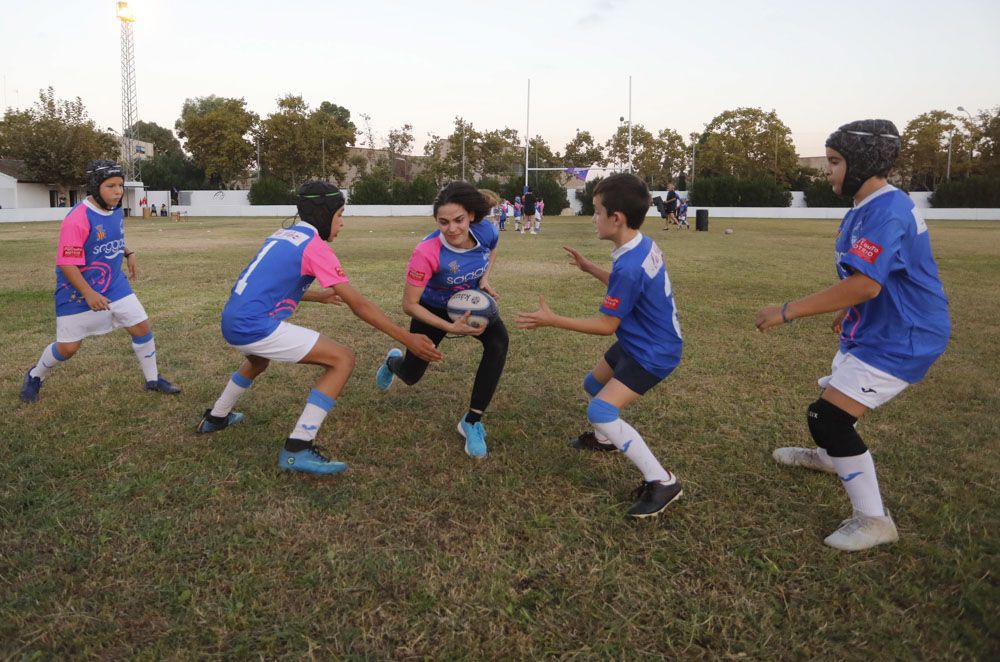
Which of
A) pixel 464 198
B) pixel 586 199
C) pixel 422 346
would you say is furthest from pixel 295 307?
pixel 586 199

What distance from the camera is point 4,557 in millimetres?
3199

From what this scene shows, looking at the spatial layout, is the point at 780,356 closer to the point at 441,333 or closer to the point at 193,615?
the point at 441,333

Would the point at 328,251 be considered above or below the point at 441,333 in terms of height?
above

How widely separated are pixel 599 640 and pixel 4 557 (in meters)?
2.80

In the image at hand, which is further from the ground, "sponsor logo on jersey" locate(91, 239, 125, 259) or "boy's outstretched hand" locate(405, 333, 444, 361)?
"sponsor logo on jersey" locate(91, 239, 125, 259)

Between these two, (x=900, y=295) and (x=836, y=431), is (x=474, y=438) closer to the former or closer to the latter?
(x=836, y=431)

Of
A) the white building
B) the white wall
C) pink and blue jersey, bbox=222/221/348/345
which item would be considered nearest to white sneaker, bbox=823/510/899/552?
pink and blue jersey, bbox=222/221/348/345

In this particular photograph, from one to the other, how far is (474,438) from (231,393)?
1.74m

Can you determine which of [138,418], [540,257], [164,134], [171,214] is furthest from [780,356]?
[164,134]

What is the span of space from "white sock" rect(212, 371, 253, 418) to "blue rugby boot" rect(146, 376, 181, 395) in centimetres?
120

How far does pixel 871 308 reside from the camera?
3.44 m

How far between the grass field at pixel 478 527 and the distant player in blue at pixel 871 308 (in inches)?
13.9

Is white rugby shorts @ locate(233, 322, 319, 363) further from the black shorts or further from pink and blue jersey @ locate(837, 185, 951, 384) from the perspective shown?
pink and blue jersey @ locate(837, 185, 951, 384)

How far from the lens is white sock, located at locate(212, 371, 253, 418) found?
4664mm
